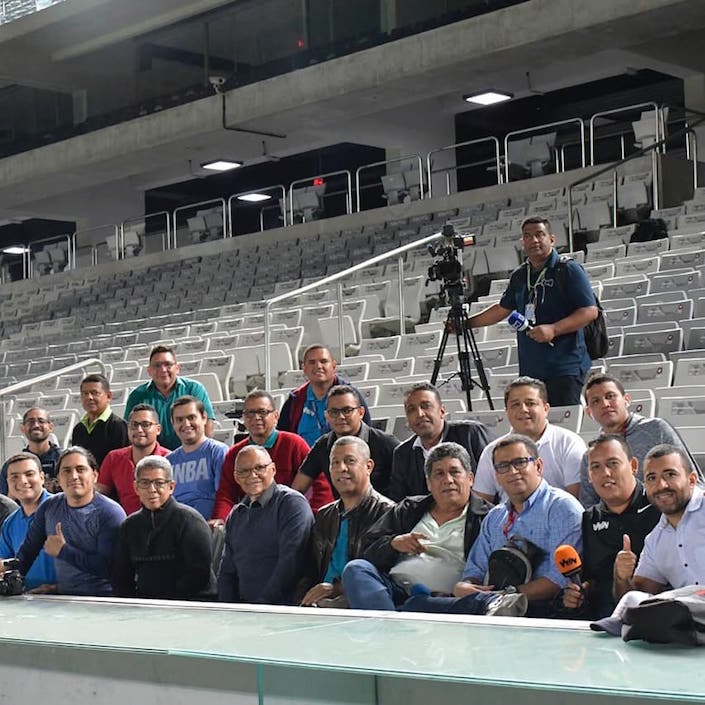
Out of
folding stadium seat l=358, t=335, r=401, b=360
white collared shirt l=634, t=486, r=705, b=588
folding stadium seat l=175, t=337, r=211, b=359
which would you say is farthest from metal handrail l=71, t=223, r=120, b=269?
white collared shirt l=634, t=486, r=705, b=588

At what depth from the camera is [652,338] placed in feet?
27.6

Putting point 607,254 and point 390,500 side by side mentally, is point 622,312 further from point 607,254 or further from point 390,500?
point 390,500

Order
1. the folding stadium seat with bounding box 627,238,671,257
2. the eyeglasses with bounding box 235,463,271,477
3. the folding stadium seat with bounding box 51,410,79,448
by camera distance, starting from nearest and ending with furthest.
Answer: the eyeglasses with bounding box 235,463,271,477 → the folding stadium seat with bounding box 51,410,79,448 → the folding stadium seat with bounding box 627,238,671,257

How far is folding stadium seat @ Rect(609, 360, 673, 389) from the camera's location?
7.31 meters

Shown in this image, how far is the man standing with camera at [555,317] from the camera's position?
6520 millimetres

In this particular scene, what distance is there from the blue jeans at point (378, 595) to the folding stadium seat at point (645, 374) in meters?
2.70

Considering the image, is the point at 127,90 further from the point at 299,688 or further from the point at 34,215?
the point at 299,688

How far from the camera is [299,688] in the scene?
3.36 metres

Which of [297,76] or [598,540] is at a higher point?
[297,76]

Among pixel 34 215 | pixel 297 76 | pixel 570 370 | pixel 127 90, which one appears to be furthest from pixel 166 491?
pixel 34 215

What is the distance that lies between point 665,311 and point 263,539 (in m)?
4.38

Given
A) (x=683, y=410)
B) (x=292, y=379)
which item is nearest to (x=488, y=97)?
(x=292, y=379)

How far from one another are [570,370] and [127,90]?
733 inches

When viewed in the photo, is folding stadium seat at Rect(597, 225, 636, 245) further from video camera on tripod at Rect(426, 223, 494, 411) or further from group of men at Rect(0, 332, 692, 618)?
group of men at Rect(0, 332, 692, 618)
